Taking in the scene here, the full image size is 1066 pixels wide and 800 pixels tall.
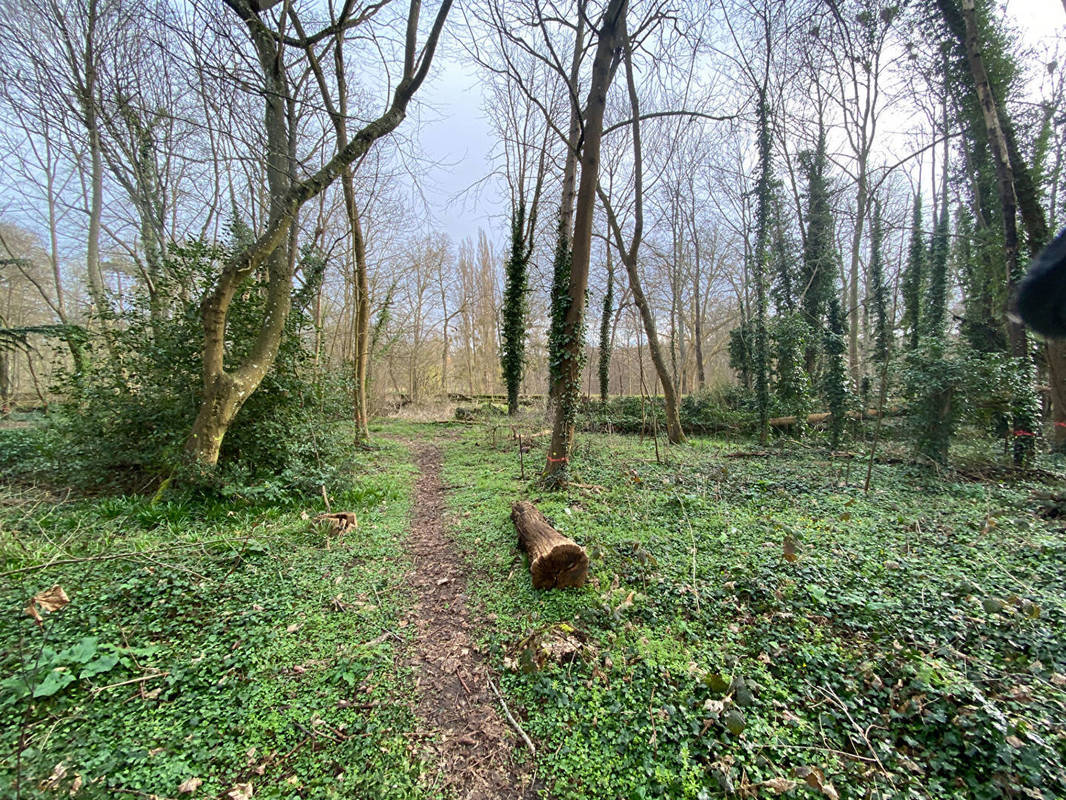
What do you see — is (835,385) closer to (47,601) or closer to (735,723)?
(735,723)

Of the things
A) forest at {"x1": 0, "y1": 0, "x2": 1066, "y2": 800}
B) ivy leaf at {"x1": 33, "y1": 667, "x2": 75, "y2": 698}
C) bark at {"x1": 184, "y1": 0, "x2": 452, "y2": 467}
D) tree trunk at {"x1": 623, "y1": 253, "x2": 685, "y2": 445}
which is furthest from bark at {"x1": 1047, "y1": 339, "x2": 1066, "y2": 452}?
ivy leaf at {"x1": 33, "y1": 667, "x2": 75, "y2": 698}

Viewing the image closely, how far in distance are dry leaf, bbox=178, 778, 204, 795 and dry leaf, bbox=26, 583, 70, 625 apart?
4.84 feet

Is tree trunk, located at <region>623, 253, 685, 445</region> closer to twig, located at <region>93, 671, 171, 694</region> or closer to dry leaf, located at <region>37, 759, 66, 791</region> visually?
twig, located at <region>93, 671, 171, 694</region>

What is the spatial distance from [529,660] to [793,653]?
159 cm

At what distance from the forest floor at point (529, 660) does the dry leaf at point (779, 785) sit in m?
0.01

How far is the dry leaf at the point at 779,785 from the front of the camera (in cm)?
162

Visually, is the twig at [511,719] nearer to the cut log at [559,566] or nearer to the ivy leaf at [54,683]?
the cut log at [559,566]

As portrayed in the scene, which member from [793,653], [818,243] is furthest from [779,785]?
[818,243]

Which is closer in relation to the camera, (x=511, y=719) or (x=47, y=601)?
(x=511, y=719)

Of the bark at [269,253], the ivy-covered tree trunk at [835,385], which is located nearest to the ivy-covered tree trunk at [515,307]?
the bark at [269,253]

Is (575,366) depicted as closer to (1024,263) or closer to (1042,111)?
(1024,263)

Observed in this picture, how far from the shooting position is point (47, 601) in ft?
7.76

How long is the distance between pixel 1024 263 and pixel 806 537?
761 cm

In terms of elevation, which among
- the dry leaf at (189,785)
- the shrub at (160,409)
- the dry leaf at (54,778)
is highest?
the shrub at (160,409)
